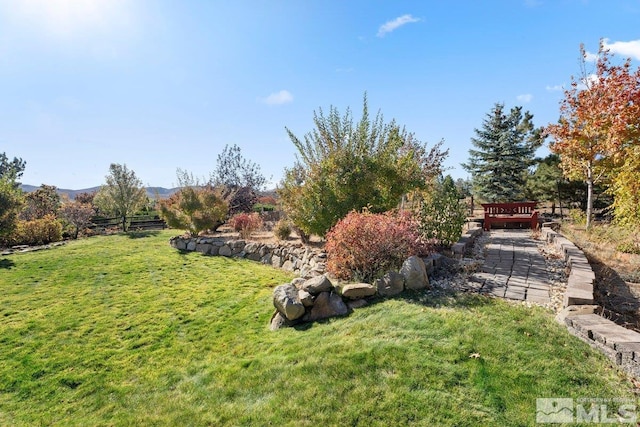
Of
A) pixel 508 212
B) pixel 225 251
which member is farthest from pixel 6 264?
pixel 508 212

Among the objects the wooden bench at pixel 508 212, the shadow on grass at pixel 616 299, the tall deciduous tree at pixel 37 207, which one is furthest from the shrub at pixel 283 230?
the tall deciduous tree at pixel 37 207

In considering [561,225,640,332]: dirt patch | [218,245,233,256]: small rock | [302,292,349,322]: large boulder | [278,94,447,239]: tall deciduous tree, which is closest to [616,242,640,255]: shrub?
[561,225,640,332]: dirt patch

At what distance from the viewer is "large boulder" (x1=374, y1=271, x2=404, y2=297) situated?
15.9 ft

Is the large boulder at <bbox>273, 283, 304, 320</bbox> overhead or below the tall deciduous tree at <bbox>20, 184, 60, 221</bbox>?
below

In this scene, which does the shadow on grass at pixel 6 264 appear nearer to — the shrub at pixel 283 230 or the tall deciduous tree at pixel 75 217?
the tall deciduous tree at pixel 75 217

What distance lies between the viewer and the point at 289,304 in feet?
15.6

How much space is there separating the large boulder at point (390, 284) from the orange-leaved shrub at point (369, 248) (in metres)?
0.38

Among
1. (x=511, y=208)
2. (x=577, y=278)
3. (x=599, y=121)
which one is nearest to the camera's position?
(x=577, y=278)

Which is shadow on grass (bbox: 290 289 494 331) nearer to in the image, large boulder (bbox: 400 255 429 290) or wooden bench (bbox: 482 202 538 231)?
large boulder (bbox: 400 255 429 290)

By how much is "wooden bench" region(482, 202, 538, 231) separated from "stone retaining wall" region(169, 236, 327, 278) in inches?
279

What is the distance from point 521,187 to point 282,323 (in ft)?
63.9

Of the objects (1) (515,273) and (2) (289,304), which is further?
(1) (515,273)

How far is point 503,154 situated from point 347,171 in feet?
51.8

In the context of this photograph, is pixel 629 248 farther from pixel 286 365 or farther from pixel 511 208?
pixel 286 365
